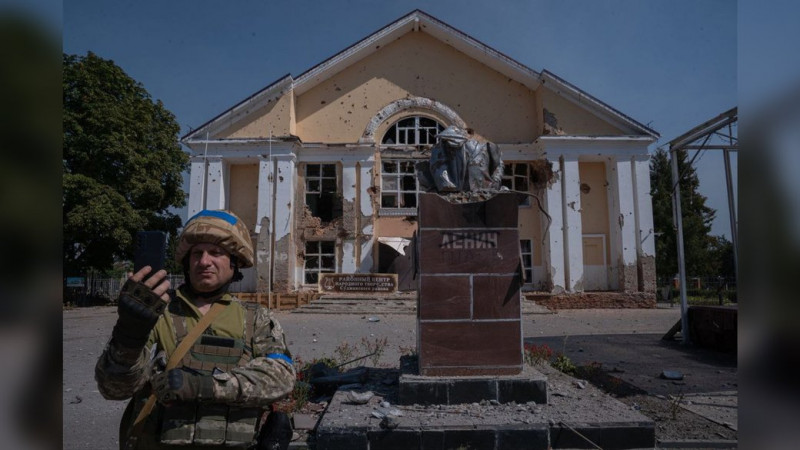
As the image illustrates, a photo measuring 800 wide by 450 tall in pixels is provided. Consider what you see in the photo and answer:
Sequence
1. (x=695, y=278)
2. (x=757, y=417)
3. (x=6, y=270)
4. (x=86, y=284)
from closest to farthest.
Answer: (x=6, y=270), (x=757, y=417), (x=86, y=284), (x=695, y=278)

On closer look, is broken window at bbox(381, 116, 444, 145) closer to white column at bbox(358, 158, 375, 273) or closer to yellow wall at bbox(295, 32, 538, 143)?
yellow wall at bbox(295, 32, 538, 143)

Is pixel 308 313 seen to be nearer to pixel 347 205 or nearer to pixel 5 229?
pixel 347 205

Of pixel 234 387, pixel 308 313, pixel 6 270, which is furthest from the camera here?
pixel 308 313

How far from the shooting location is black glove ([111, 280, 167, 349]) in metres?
1.59

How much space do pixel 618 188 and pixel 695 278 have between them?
12.2 m

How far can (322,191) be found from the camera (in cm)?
1794

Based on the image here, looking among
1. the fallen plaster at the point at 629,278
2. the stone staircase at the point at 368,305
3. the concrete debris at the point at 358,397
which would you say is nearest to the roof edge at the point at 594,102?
the fallen plaster at the point at 629,278

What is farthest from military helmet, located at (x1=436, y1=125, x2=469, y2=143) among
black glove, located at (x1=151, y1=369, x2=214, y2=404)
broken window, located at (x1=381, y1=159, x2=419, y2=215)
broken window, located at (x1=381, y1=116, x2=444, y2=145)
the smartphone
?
broken window, located at (x1=381, y1=116, x2=444, y2=145)

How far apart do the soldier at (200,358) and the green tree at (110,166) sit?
14.5m

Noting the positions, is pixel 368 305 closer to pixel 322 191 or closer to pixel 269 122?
pixel 322 191

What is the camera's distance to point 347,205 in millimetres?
17375

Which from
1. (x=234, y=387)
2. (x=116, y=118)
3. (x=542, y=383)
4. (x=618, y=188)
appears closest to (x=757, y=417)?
(x=234, y=387)

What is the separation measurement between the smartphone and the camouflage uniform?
31cm

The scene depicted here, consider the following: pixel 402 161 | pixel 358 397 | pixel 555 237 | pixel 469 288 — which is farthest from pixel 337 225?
pixel 358 397
